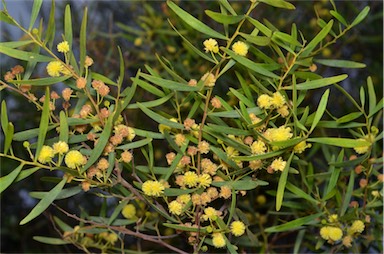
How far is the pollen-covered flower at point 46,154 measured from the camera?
362mm

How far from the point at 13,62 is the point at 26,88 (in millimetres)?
543

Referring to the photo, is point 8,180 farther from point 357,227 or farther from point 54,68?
point 357,227

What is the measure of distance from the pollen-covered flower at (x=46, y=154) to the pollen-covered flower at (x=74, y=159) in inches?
0.4

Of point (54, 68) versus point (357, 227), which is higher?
point (54, 68)

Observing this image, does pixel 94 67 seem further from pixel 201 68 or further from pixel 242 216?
pixel 242 216

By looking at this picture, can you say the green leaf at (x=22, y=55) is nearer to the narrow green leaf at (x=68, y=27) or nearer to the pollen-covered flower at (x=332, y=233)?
the narrow green leaf at (x=68, y=27)

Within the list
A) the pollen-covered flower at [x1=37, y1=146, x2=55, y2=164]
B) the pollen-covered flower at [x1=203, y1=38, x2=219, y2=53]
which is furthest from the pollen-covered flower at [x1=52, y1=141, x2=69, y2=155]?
the pollen-covered flower at [x1=203, y1=38, x2=219, y2=53]

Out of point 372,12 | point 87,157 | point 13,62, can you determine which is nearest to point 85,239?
point 87,157

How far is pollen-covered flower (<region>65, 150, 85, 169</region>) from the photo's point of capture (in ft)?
1.19

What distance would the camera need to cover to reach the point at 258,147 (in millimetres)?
368

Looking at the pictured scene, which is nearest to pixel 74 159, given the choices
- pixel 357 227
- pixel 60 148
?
pixel 60 148

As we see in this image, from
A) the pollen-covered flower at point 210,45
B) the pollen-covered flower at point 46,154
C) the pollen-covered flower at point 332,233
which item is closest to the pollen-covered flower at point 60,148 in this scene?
the pollen-covered flower at point 46,154

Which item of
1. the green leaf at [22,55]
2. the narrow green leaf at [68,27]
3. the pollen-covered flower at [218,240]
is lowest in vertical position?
the pollen-covered flower at [218,240]

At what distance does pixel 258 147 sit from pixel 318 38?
89 millimetres
